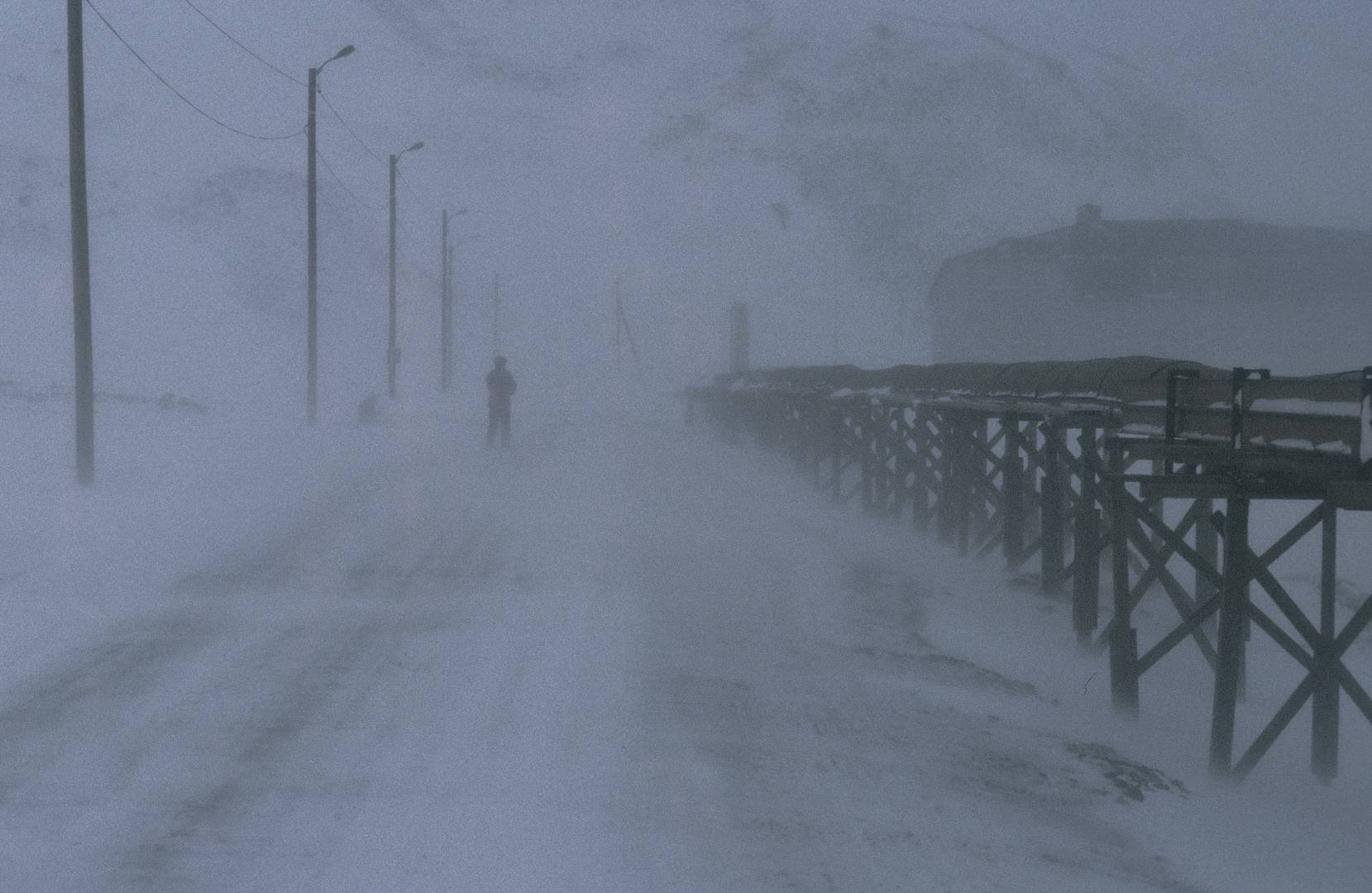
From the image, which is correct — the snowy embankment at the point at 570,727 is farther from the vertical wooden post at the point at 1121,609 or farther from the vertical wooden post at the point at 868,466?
the vertical wooden post at the point at 868,466

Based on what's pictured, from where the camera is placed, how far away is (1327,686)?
7.66 m

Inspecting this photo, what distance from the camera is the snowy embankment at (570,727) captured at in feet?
17.6

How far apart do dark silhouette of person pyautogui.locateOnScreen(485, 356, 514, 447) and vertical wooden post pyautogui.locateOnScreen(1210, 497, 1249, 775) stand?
1824cm

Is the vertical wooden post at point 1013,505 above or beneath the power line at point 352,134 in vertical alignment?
beneath

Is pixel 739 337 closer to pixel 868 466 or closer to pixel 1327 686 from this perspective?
pixel 868 466

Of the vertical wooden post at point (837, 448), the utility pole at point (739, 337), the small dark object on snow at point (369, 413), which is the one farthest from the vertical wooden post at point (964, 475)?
the utility pole at point (739, 337)

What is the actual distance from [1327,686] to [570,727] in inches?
162

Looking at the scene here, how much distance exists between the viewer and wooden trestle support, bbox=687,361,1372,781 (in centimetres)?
713

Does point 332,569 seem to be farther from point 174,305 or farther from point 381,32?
point 381,32

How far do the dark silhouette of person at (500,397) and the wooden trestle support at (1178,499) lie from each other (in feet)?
33.3

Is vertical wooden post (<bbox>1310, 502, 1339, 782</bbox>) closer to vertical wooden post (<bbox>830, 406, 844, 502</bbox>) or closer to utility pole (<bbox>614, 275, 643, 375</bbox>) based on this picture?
vertical wooden post (<bbox>830, 406, 844, 502</bbox>)

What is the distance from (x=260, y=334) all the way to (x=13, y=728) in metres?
71.7

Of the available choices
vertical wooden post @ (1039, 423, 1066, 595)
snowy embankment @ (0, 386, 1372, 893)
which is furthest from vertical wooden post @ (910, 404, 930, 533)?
vertical wooden post @ (1039, 423, 1066, 595)

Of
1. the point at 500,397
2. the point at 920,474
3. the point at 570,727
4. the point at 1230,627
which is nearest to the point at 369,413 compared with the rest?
the point at 500,397
